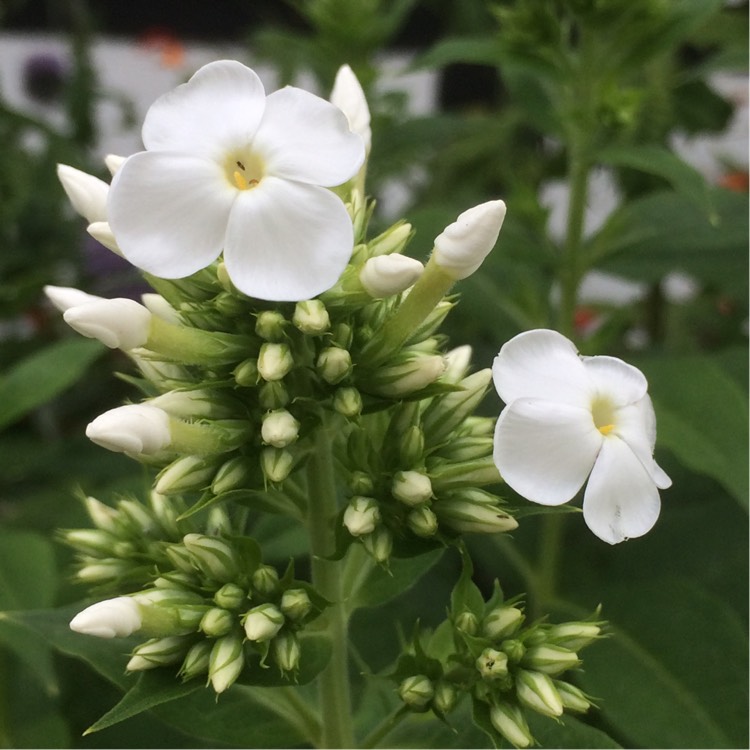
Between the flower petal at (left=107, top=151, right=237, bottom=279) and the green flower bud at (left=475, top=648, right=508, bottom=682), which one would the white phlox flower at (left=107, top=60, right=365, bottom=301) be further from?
the green flower bud at (left=475, top=648, right=508, bottom=682)

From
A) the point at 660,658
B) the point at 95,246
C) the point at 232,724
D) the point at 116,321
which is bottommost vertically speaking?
the point at 660,658

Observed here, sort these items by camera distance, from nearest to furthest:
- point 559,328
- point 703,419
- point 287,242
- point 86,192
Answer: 1. point 287,242
2. point 86,192
3. point 703,419
4. point 559,328

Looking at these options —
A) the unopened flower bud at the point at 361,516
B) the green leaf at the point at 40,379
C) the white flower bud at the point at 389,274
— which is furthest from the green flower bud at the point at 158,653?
the green leaf at the point at 40,379

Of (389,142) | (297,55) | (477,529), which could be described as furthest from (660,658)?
(297,55)

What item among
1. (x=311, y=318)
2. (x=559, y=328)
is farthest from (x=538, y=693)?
(x=559, y=328)

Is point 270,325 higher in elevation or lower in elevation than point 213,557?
higher

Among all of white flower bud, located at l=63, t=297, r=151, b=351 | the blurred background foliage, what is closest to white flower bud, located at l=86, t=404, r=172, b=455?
white flower bud, located at l=63, t=297, r=151, b=351

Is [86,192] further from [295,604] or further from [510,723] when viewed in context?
[510,723]

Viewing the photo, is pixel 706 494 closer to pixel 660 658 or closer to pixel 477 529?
pixel 660 658
